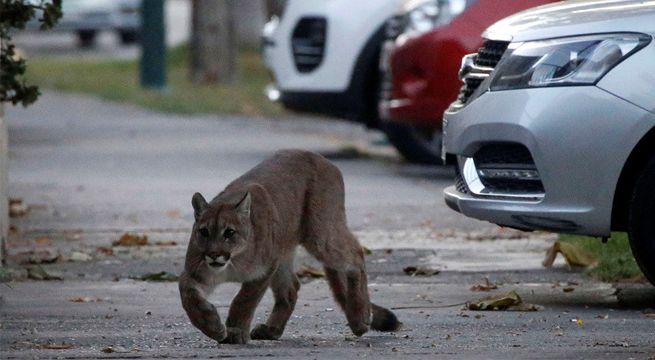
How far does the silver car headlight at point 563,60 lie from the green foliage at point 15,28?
280cm

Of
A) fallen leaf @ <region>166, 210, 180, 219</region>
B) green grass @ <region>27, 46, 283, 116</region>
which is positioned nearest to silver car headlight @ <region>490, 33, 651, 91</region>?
fallen leaf @ <region>166, 210, 180, 219</region>

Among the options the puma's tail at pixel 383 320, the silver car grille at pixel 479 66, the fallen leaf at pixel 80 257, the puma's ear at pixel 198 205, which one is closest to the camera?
the puma's ear at pixel 198 205

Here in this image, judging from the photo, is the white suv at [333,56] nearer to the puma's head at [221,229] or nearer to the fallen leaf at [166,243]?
the fallen leaf at [166,243]

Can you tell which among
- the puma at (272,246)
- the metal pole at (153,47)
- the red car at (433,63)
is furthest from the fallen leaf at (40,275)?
the metal pole at (153,47)

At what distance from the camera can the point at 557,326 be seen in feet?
24.0

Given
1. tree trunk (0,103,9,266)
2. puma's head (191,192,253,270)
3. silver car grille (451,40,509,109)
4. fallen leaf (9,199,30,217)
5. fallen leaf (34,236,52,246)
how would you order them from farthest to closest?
fallen leaf (9,199,30,217) < fallen leaf (34,236,52,246) < tree trunk (0,103,9,266) < silver car grille (451,40,509,109) < puma's head (191,192,253,270)

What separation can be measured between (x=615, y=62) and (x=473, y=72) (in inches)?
39.9

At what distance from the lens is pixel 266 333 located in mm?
7012

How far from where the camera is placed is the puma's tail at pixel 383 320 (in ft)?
23.4

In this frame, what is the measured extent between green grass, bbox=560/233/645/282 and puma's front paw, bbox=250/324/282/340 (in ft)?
7.53

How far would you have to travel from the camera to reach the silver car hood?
766 centimetres

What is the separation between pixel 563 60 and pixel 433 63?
4.85m

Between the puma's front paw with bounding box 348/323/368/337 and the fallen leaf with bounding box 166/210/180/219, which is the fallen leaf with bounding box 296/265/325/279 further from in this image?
the fallen leaf with bounding box 166/210/180/219

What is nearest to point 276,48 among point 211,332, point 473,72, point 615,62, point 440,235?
point 440,235
